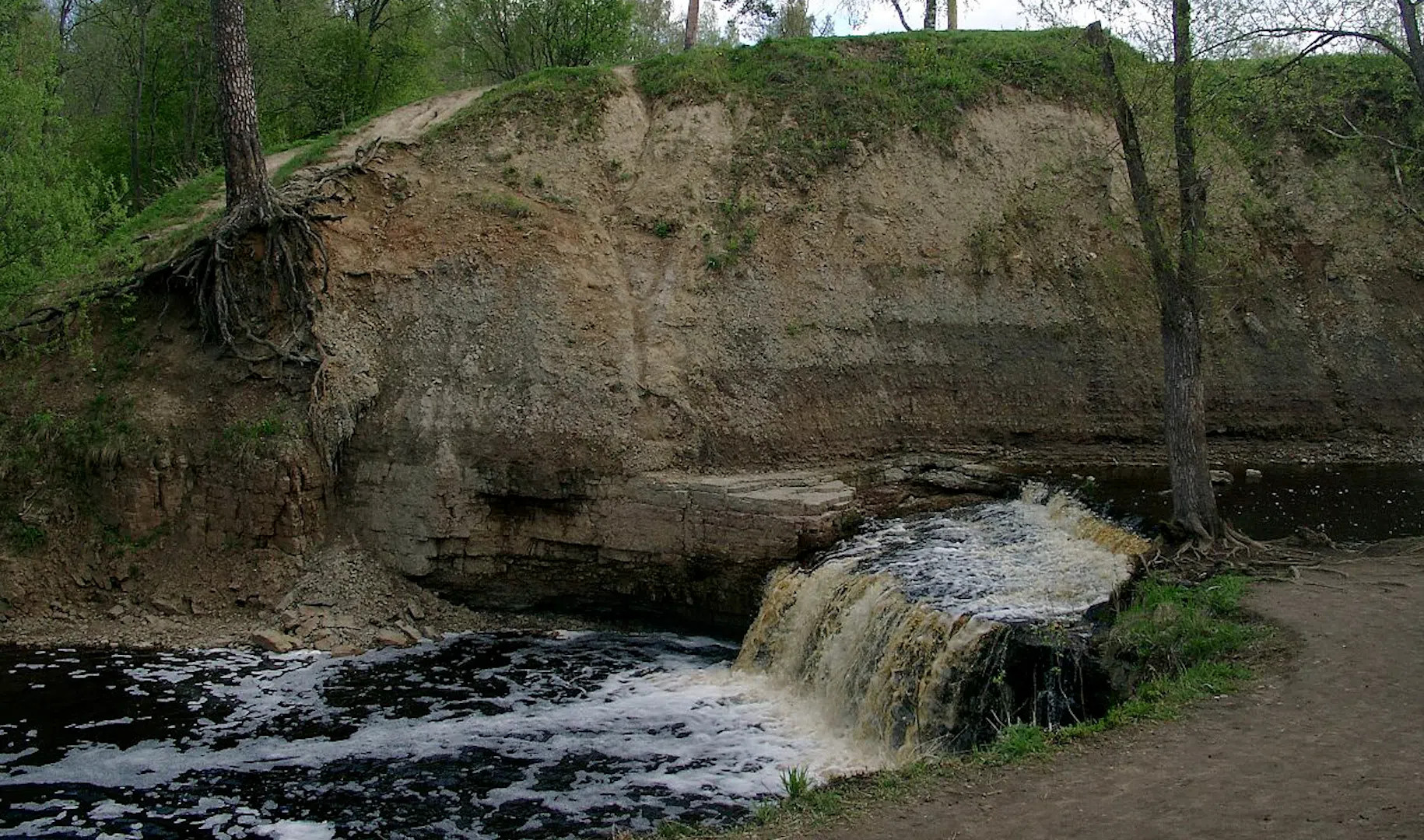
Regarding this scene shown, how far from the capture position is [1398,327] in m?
20.1

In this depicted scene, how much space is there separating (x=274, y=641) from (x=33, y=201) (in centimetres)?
684

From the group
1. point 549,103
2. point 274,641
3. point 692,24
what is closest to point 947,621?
point 274,641

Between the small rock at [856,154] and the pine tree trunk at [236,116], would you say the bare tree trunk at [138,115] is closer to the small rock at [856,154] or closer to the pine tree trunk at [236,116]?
the pine tree trunk at [236,116]

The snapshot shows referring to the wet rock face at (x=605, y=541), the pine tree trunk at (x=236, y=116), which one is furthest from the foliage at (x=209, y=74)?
the wet rock face at (x=605, y=541)

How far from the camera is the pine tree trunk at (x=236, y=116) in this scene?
16.8 metres

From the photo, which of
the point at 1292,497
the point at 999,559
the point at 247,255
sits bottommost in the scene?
the point at 999,559

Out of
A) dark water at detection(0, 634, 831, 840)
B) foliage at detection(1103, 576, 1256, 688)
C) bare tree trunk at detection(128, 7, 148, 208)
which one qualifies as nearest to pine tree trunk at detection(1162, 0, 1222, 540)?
foliage at detection(1103, 576, 1256, 688)

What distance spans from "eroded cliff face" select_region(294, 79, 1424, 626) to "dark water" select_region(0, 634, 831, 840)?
2018 mm

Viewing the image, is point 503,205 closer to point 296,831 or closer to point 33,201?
point 33,201

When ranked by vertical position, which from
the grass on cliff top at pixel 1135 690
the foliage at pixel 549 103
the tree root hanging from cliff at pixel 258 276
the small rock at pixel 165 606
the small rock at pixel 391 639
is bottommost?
the small rock at pixel 391 639

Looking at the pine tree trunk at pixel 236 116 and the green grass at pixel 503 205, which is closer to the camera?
the pine tree trunk at pixel 236 116

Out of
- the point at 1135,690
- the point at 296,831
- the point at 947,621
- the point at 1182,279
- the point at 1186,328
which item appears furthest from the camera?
the point at 1186,328

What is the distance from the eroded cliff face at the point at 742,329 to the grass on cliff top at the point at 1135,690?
15.4ft

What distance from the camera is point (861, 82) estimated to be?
2211 centimetres
